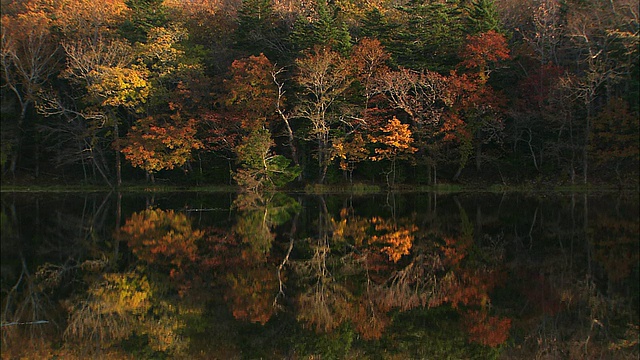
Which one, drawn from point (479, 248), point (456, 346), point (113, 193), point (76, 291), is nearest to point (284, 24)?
point (113, 193)

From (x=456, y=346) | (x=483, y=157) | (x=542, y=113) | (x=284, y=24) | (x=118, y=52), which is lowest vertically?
(x=456, y=346)

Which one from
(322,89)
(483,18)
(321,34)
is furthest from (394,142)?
(483,18)

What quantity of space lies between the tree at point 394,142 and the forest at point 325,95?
0.47 ft

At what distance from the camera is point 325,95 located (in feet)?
133

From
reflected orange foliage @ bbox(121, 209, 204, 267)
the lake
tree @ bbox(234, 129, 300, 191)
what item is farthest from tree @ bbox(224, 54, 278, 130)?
the lake

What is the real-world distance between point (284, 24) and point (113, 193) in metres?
17.6

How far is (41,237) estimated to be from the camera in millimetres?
19578

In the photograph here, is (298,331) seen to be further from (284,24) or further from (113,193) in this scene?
(284,24)

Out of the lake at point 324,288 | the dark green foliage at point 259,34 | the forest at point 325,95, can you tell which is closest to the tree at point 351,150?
the forest at point 325,95

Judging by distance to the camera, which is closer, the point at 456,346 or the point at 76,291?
the point at 456,346

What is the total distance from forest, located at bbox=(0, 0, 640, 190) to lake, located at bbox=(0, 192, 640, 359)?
1655 cm

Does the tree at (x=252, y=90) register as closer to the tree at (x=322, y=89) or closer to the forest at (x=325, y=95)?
the forest at (x=325, y=95)

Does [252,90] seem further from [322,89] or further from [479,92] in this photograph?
[479,92]

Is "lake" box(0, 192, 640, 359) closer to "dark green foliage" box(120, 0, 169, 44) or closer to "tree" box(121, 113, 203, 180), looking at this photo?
"tree" box(121, 113, 203, 180)
